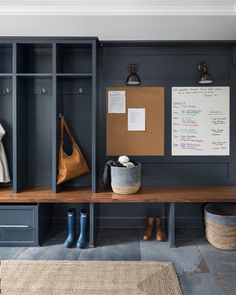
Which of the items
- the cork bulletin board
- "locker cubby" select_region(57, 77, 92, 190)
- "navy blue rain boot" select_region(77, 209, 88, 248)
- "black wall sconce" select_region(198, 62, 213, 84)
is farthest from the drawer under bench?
"black wall sconce" select_region(198, 62, 213, 84)

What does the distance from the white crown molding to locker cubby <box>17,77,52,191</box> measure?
0.68 m

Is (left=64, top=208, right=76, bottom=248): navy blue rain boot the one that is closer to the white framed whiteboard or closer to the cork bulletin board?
the cork bulletin board

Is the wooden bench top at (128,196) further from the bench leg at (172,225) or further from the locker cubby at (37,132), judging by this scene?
the locker cubby at (37,132)

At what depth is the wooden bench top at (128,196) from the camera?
263 centimetres

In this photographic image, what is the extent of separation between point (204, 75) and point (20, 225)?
241 cm

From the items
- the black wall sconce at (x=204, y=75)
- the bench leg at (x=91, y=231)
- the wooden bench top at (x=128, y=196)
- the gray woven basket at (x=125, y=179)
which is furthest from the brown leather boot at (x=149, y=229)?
the black wall sconce at (x=204, y=75)

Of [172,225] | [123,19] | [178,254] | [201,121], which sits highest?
[123,19]

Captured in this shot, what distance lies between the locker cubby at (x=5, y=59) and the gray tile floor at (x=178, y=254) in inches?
74.8

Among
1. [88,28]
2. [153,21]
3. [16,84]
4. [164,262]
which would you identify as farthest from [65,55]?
[164,262]

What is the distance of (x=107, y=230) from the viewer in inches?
124

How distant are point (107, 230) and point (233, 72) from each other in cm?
227

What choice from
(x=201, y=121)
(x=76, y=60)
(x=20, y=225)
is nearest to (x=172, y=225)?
(x=201, y=121)

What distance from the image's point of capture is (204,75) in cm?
296

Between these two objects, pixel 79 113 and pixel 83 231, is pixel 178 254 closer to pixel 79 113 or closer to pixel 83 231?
pixel 83 231
